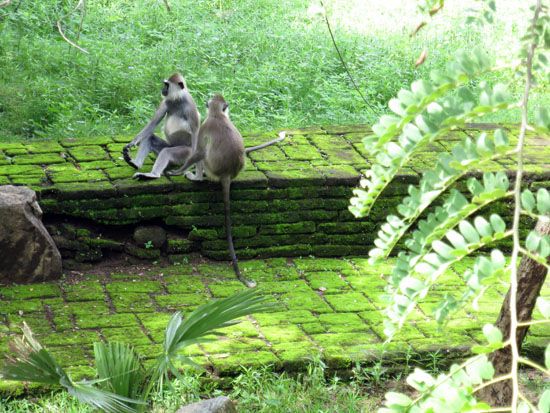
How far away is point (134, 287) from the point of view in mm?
6223

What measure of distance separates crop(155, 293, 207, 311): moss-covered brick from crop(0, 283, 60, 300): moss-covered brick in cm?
71

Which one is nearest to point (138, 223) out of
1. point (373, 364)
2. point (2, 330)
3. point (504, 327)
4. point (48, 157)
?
point (48, 157)

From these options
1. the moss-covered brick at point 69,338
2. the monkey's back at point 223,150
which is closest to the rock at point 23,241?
the moss-covered brick at point 69,338

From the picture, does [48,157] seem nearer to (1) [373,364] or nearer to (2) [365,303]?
(2) [365,303]

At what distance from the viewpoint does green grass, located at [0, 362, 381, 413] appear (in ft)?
15.1

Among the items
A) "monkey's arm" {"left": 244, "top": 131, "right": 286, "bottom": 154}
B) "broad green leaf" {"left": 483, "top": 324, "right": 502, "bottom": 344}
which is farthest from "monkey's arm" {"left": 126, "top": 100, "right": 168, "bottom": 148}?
"broad green leaf" {"left": 483, "top": 324, "right": 502, "bottom": 344}

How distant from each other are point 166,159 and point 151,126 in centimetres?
54

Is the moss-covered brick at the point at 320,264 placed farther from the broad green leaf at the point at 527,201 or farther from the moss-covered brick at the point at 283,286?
the broad green leaf at the point at 527,201

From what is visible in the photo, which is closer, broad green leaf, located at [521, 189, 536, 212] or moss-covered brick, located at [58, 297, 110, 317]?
broad green leaf, located at [521, 189, 536, 212]

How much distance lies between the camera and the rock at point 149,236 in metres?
6.62

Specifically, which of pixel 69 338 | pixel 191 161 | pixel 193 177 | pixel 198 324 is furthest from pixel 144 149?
pixel 198 324

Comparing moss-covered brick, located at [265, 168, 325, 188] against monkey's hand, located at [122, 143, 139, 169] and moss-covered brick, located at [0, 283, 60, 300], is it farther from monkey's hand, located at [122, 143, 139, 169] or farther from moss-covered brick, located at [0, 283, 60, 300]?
moss-covered brick, located at [0, 283, 60, 300]

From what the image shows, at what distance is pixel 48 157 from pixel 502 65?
5.62 m

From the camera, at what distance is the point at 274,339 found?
5.50 m
